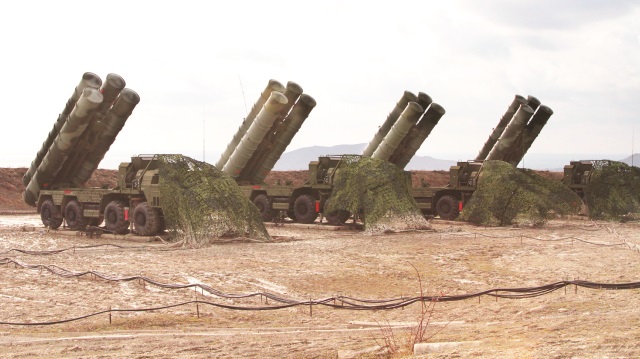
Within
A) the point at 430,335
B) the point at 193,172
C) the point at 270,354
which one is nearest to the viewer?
the point at 270,354

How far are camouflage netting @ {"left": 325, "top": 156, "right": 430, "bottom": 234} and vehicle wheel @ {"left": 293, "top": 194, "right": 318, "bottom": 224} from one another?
5.44 ft

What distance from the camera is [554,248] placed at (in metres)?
16.1

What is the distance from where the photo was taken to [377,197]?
21.0 m

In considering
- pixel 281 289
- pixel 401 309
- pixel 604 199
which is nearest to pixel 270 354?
pixel 401 309

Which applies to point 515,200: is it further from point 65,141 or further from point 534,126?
point 65,141

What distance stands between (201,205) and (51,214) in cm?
721

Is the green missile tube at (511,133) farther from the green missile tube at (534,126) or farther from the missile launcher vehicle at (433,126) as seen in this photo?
the green missile tube at (534,126)

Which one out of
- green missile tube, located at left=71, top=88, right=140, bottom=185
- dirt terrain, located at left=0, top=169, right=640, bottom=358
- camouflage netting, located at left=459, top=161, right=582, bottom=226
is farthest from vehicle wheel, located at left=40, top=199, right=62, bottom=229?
camouflage netting, located at left=459, top=161, right=582, bottom=226

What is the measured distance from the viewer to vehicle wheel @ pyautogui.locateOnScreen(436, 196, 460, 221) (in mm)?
25938

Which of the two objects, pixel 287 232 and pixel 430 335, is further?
pixel 287 232

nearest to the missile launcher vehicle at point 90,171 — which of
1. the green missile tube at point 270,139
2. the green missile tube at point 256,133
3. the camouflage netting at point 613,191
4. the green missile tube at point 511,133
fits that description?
the green missile tube at point 256,133

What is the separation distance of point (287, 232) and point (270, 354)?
49.4ft

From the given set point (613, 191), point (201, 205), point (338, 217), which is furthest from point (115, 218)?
point (613, 191)

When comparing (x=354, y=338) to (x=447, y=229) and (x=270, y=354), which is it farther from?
(x=447, y=229)
